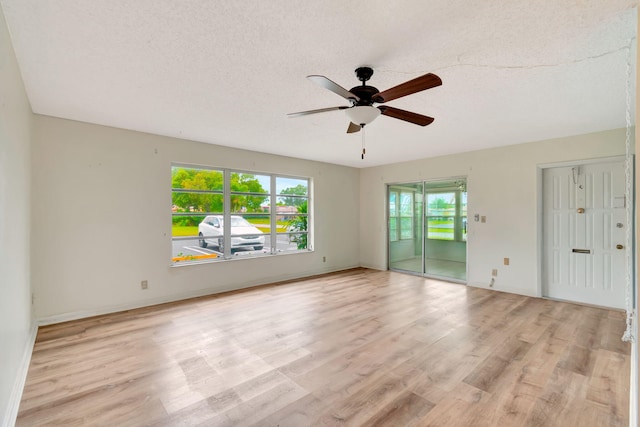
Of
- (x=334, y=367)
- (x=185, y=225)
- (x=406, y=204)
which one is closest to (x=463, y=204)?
(x=406, y=204)

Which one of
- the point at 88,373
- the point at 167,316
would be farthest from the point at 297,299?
the point at 88,373

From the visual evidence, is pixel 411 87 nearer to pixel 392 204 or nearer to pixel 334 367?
pixel 334 367

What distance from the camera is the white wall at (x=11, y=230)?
1.74 m

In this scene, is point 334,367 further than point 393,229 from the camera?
No

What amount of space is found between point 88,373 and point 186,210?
2596 millimetres

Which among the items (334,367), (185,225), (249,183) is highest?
(249,183)

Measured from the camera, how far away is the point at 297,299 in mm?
4500

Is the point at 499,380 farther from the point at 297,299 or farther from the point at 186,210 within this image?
the point at 186,210

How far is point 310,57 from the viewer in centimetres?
216

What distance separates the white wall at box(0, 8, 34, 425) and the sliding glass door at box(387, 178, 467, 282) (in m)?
5.97

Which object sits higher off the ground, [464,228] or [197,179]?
[197,179]

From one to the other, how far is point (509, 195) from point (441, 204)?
130 centimetres

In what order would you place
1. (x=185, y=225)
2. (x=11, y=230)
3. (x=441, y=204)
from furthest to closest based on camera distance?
(x=441, y=204) < (x=185, y=225) < (x=11, y=230)

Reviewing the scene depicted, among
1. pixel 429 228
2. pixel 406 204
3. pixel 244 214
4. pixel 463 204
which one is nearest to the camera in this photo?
pixel 244 214
